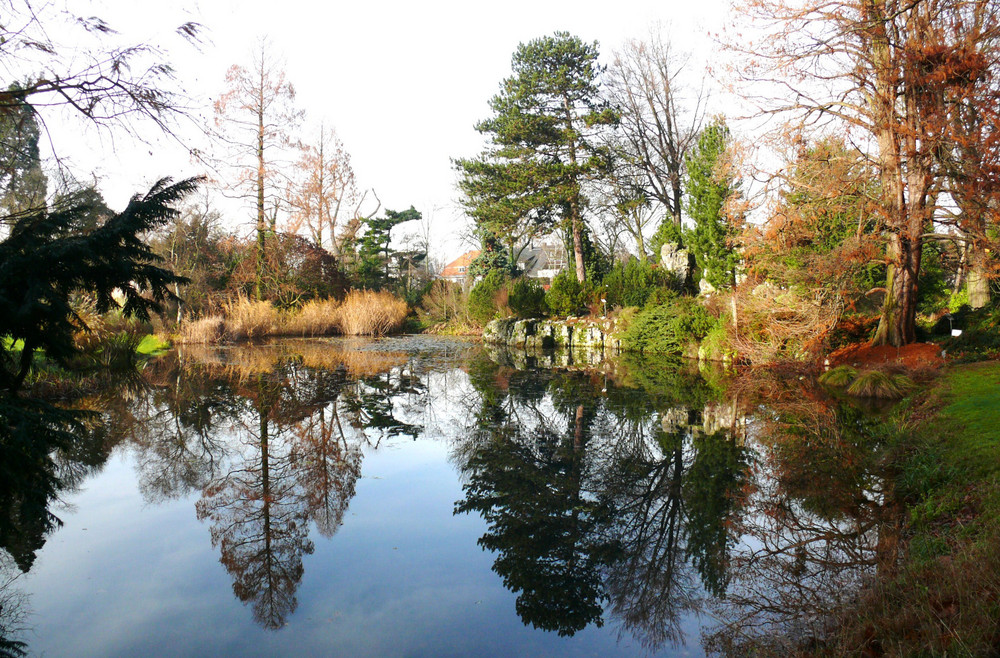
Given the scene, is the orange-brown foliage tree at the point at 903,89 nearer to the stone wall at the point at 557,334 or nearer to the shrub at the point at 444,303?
the stone wall at the point at 557,334

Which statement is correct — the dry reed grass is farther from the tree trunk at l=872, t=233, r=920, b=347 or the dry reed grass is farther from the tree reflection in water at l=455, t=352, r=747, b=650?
the tree trunk at l=872, t=233, r=920, b=347

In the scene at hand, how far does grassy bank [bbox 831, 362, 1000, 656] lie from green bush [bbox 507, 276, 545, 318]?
15768 millimetres

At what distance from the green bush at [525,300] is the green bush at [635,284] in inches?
120

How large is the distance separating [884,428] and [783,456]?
4.66 feet

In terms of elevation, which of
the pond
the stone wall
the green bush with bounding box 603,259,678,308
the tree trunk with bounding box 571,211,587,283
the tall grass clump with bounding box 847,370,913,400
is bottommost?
the pond

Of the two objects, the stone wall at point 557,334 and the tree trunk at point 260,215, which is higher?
the tree trunk at point 260,215

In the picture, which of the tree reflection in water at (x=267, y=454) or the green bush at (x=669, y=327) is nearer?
the tree reflection in water at (x=267, y=454)

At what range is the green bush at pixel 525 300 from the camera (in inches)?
846

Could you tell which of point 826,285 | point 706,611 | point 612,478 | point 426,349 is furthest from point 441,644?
point 426,349

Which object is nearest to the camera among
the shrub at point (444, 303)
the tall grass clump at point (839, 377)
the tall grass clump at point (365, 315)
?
the tall grass clump at point (839, 377)

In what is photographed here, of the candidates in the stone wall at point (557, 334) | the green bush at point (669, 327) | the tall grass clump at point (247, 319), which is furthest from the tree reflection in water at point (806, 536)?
the tall grass clump at point (247, 319)

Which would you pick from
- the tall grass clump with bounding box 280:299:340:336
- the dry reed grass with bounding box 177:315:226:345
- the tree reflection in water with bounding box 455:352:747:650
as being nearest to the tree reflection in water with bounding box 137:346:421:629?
the tree reflection in water with bounding box 455:352:747:650

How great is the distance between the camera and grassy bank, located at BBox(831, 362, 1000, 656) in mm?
2354

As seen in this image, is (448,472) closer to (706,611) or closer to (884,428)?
(706,611)
